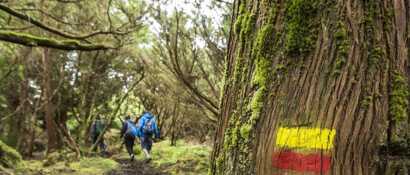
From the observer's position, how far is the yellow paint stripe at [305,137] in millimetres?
1768

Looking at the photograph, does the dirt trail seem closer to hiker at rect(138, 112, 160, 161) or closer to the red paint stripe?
hiker at rect(138, 112, 160, 161)

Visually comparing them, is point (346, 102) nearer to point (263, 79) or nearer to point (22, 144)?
point (263, 79)

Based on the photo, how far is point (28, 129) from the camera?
1961 cm

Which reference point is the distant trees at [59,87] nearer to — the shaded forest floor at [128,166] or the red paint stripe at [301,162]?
the shaded forest floor at [128,166]

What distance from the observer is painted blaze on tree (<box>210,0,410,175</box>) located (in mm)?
A: 1757

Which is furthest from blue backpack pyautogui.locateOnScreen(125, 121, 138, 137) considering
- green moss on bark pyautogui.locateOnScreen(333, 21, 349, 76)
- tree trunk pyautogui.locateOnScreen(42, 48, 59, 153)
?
green moss on bark pyautogui.locateOnScreen(333, 21, 349, 76)

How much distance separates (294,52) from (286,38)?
7cm

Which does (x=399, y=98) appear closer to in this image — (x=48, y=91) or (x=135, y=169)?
(x=135, y=169)

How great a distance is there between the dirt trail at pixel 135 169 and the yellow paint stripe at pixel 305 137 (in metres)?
10.3

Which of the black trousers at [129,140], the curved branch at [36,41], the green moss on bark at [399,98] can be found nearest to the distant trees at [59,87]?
the black trousers at [129,140]

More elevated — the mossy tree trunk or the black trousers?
the mossy tree trunk

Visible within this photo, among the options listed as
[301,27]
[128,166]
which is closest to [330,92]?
[301,27]

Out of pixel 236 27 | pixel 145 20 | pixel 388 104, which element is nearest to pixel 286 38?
pixel 236 27

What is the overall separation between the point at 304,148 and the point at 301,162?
54mm
